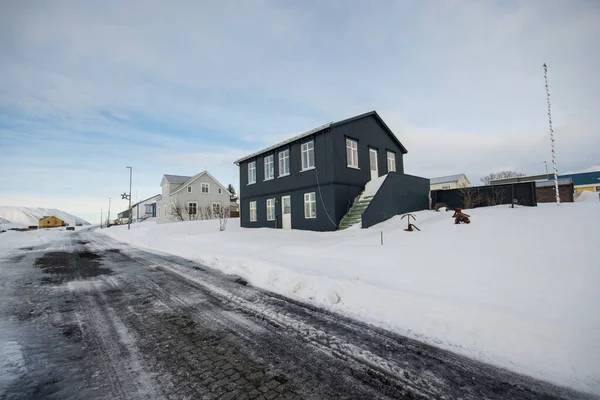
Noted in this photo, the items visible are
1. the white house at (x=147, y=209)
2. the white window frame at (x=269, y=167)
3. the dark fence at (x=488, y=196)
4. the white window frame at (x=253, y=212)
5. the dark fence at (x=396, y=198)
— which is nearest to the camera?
the dark fence at (x=396, y=198)

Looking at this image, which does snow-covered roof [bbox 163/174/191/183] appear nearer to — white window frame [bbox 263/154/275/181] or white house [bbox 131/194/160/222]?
white house [bbox 131/194/160/222]

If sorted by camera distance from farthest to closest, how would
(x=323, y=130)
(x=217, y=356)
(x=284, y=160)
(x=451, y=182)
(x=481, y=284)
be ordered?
(x=451, y=182) → (x=284, y=160) → (x=323, y=130) → (x=481, y=284) → (x=217, y=356)

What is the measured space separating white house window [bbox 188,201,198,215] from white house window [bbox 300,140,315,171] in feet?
84.2

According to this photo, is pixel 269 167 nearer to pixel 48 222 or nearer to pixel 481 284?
pixel 481 284

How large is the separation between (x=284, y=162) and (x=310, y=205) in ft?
14.4

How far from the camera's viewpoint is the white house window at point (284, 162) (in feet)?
63.2

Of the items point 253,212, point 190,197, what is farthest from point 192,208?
point 253,212

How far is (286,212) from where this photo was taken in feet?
63.1

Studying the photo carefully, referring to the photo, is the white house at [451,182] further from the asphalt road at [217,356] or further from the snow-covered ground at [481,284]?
the asphalt road at [217,356]

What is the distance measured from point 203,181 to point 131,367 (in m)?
40.2

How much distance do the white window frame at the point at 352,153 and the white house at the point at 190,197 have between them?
87.7 ft

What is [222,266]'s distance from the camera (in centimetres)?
909

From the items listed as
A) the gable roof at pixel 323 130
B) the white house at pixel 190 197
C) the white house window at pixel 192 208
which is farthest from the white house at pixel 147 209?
the gable roof at pixel 323 130

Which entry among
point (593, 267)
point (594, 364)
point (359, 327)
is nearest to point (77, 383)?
point (359, 327)
